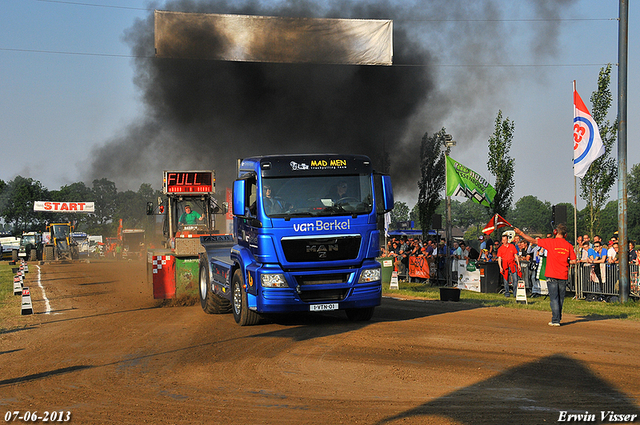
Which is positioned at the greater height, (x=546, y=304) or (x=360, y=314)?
(x=360, y=314)

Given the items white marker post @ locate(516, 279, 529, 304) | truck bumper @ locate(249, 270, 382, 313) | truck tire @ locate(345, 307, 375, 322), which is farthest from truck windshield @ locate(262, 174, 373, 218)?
white marker post @ locate(516, 279, 529, 304)

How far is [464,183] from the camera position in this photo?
2230 centimetres

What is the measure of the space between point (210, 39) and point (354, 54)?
16.1 ft

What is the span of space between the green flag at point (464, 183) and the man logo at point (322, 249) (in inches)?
483

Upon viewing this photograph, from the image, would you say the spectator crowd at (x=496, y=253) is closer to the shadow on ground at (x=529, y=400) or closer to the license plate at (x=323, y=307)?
the license plate at (x=323, y=307)

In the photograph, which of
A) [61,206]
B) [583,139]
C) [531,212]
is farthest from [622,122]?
[531,212]

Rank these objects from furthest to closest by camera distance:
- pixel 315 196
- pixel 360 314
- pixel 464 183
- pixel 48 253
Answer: pixel 48 253, pixel 464 183, pixel 360 314, pixel 315 196

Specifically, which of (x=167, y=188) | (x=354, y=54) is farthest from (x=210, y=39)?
(x=167, y=188)

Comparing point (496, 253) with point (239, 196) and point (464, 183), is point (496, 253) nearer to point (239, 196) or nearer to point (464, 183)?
point (464, 183)

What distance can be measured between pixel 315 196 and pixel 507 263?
861cm

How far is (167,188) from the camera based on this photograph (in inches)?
681

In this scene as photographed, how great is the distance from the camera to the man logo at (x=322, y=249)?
10.6 meters

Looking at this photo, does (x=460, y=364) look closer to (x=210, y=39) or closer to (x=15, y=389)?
(x=15, y=389)

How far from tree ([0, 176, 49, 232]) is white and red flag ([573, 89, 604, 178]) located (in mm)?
117445
